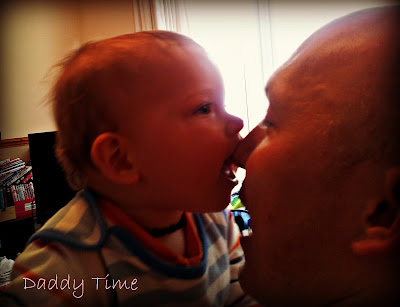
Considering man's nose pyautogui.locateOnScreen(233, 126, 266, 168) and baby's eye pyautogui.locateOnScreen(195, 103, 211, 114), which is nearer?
man's nose pyautogui.locateOnScreen(233, 126, 266, 168)

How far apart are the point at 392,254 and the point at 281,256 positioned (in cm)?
13

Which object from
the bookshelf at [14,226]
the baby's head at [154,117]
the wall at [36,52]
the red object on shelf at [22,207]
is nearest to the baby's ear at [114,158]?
the baby's head at [154,117]

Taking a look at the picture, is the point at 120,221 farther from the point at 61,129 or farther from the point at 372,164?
the point at 372,164

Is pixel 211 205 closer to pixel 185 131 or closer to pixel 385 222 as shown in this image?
pixel 185 131

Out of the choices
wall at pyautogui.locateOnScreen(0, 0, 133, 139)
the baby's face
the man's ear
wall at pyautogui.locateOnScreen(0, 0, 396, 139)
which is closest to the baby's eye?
the baby's face

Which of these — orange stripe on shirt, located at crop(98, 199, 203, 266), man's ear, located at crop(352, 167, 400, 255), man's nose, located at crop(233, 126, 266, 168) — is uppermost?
man's nose, located at crop(233, 126, 266, 168)

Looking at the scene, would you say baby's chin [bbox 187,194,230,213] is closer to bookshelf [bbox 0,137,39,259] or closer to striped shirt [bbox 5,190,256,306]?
striped shirt [bbox 5,190,256,306]

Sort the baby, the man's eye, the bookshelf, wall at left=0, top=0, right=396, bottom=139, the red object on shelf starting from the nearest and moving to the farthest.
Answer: the man's eye, the baby, the bookshelf, the red object on shelf, wall at left=0, top=0, right=396, bottom=139

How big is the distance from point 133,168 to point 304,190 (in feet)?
1.14

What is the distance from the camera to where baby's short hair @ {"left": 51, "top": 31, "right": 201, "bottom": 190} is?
0.56 meters

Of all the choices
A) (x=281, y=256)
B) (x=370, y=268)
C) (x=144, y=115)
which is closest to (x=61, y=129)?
(x=144, y=115)

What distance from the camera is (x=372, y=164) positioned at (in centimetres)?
32

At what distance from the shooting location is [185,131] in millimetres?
543

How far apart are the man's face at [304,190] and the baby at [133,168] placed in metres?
0.16
